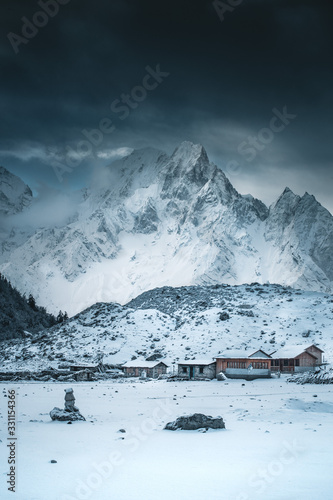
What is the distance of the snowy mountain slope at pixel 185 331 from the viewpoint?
3445 inches

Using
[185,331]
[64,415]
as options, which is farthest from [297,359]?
[64,415]

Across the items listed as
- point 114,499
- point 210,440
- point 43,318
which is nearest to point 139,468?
point 114,499

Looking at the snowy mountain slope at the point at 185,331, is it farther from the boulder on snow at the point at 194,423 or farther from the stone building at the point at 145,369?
the boulder on snow at the point at 194,423

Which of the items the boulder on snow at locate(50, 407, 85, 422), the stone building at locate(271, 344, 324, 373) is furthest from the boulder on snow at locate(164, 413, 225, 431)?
the stone building at locate(271, 344, 324, 373)

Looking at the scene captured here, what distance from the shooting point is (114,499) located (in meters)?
11.5

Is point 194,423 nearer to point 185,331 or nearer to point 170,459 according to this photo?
point 170,459

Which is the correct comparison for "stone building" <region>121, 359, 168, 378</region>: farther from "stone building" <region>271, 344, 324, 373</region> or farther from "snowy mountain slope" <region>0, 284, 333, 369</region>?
"stone building" <region>271, 344, 324, 373</region>

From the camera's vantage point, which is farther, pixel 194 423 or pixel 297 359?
pixel 297 359

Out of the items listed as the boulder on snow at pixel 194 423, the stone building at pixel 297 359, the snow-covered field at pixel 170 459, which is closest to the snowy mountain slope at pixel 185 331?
the stone building at pixel 297 359

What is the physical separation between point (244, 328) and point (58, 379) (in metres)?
38.3

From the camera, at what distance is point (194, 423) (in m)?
20.2

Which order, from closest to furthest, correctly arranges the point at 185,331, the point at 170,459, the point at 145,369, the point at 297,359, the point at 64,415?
the point at 170,459 < the point at 64,415 < the point at 297,359 < the point at 145,369 < the point at 185,331

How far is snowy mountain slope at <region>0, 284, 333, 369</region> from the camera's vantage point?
87.5m

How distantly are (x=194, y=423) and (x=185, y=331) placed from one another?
77.8 meters
